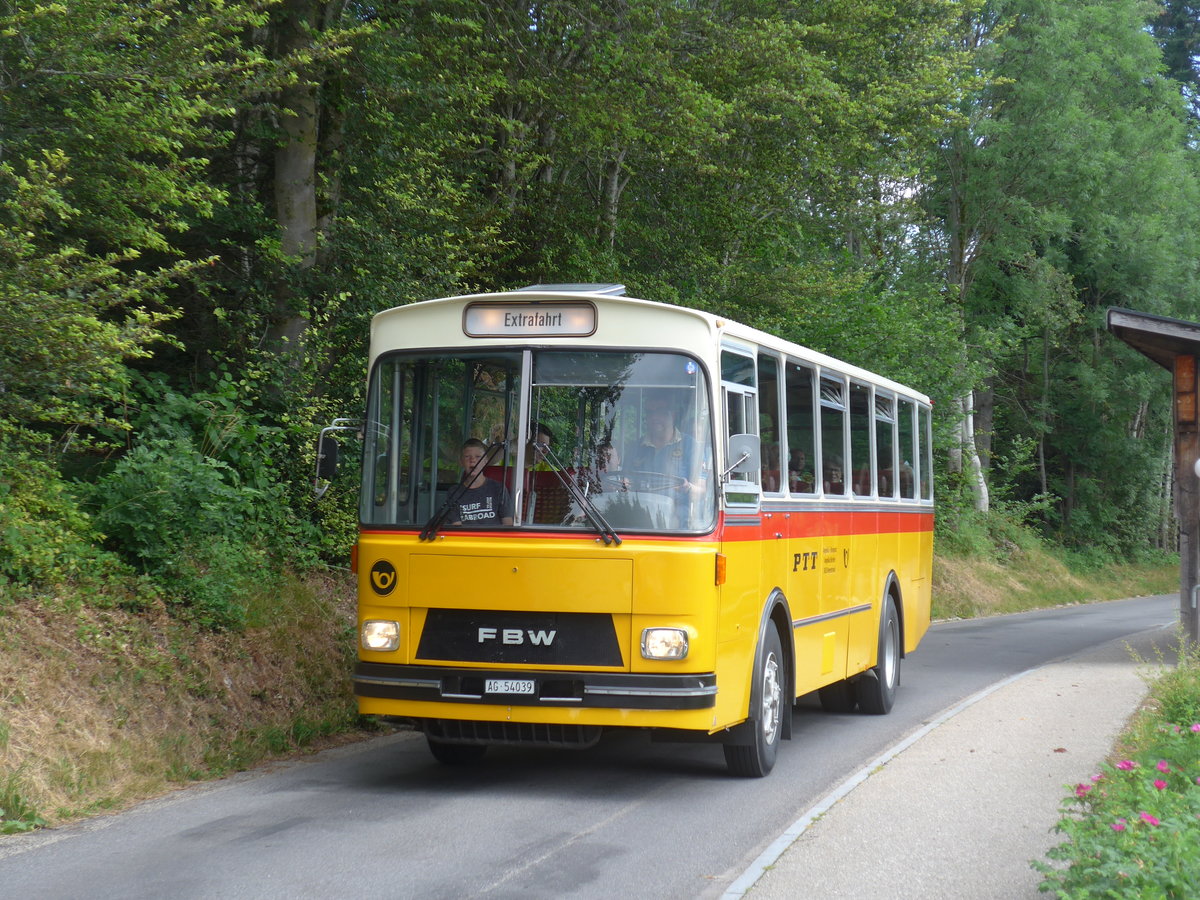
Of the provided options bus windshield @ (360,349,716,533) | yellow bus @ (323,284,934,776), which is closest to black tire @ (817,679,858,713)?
yellow bus @ (323,284,934,776)

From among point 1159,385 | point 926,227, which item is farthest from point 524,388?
point 1159,385

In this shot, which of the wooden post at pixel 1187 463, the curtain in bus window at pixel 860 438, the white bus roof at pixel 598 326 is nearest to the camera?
the white bus roof at pixel 598 326

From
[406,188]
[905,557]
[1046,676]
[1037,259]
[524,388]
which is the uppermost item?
[1037,259]

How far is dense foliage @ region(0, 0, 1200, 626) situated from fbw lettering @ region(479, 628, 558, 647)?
11.0 ft

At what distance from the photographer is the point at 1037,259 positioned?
39219mm

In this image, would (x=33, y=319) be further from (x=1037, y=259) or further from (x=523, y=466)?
(x=1037, y=259)

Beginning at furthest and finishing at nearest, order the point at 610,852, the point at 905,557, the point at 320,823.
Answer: the point at 905,557 → the point at 320,823 → the point at 610,852

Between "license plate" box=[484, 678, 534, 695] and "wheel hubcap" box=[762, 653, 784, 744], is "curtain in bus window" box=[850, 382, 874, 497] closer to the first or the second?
"wheel hubcap" box=[762, 653, 784, 744]

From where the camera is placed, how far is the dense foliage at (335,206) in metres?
10.3

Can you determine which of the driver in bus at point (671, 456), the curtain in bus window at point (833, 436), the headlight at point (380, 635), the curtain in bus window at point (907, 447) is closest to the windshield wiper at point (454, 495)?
the headlight at point (380, 635)

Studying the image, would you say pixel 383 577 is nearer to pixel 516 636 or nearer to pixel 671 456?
pixel 516 636

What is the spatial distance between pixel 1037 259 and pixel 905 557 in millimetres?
27174

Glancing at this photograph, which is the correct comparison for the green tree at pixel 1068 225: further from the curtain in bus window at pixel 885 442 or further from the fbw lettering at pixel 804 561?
the fbw lettering at pixel 804 561

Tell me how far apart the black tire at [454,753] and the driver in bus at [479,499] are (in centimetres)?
193
